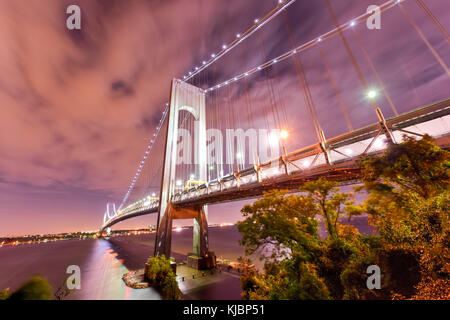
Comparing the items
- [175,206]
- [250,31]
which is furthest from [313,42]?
[175,206]

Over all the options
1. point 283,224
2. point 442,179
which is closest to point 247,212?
point 283,224

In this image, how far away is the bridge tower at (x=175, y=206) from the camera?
20609mm

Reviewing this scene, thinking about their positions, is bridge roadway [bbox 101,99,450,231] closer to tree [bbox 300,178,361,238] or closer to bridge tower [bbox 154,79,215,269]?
tree [bbox 300,178,361,238]

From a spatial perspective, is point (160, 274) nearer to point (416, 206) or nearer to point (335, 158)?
point (335, 158)

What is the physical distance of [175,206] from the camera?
21.8 meters

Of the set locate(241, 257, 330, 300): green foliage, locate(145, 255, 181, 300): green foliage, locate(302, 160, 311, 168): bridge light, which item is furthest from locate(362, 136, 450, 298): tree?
locate(145, 255, 181, 300): green foliage

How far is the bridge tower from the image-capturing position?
2061 cm

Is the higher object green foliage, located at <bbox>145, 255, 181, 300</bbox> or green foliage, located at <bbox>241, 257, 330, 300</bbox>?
green foliage, located at <bbox>241, 257, 330, 300</bbox>

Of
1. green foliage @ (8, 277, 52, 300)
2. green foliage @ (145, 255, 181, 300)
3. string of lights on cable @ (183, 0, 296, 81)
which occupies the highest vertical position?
string of lights on cable @ (183, 0, 296, 81)

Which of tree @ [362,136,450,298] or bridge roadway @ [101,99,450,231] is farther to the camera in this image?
bridge roadway @ [101,99,450,231]

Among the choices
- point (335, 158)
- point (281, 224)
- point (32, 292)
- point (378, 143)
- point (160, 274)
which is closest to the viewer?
point (32, 292)

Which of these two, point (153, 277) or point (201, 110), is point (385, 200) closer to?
point (153, 277)

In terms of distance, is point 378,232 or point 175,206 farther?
point 175,206
